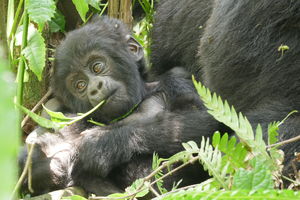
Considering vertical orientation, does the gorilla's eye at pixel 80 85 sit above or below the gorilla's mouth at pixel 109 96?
above

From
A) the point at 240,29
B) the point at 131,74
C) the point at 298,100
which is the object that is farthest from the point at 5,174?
the point at 131,74

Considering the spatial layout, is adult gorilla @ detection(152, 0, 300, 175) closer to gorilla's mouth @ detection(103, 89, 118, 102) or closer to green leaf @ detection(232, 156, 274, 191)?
Answer: gorilla's mouth @ detection(103, 89, 118, 102)

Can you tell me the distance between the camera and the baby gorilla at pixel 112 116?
6.42 feet

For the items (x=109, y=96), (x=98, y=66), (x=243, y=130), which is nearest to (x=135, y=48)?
(x=98, y=66)

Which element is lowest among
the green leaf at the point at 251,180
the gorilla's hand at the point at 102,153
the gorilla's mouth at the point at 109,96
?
the gorilla's hand at the point at 102,153

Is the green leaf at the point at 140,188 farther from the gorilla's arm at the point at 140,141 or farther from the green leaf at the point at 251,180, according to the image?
the gorilla's arm at the point at 140,141

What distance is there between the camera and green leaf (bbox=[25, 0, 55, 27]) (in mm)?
1714

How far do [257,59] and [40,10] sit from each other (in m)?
0.89

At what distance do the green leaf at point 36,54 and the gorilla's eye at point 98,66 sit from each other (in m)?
0.50

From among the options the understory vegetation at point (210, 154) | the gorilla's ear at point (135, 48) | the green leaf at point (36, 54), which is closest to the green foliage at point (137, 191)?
the understory vegetation at point (210, 154)

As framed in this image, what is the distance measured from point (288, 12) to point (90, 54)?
3.63ft

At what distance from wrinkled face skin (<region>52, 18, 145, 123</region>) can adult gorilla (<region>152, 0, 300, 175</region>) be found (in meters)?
0.44

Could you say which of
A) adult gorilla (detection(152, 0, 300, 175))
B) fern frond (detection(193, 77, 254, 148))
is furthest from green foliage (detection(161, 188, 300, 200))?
adult gorilla (detection(152, 0, 300, 175))

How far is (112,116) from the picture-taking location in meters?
2.26
